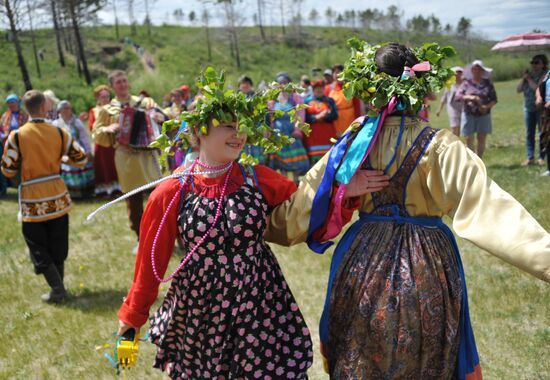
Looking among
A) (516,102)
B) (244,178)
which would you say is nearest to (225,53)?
(516,102)

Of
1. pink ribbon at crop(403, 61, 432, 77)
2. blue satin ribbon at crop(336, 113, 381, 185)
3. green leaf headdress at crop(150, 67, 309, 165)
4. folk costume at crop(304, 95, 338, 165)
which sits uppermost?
pink ribbon at crop(403, 61, 432, 77)

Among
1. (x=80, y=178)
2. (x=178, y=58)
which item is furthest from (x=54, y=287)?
(x=178, y=58)

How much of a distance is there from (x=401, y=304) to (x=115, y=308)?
3258mm

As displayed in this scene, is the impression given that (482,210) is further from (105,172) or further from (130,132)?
(105,172)

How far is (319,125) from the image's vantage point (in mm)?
9023

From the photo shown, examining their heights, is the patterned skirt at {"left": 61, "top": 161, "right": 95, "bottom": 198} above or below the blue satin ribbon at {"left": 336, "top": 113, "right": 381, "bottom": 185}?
below

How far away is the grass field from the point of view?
12.2ft

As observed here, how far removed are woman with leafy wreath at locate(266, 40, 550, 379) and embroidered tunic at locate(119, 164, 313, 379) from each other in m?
0.26

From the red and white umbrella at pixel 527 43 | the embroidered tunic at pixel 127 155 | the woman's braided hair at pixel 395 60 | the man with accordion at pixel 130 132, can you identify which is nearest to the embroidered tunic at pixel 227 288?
the woman's braided hair at pixel 395 60

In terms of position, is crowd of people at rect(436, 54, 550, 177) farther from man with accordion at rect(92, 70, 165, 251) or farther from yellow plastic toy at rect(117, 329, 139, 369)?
yellow plastic toy at rect(117, 329, 139, 369)

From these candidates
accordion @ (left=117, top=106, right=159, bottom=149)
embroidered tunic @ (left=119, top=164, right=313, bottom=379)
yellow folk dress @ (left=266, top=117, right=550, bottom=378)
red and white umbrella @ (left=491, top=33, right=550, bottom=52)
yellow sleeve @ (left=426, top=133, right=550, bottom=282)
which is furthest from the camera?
red and white umbrella @ (left=491, top=33, right=550, bottom=52)

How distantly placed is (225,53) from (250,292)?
51.0 meters

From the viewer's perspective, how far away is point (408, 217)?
91.8 inches

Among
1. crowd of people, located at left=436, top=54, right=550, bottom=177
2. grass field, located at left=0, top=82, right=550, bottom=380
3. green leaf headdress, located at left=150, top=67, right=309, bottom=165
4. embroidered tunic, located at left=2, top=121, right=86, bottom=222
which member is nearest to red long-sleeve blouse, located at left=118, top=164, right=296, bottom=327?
green leaf headdress, located at left=150, top=67, right=309, bottom=165
